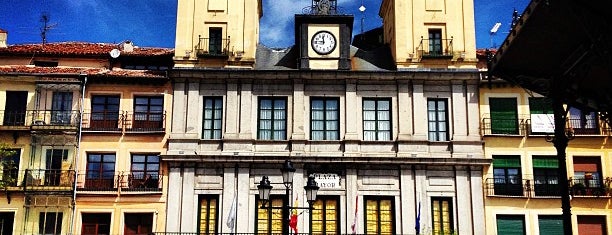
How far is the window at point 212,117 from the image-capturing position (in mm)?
28109

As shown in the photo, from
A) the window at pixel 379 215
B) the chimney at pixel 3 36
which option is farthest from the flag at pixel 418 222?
the chimney at pixel 3 36

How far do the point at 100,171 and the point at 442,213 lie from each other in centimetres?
1399

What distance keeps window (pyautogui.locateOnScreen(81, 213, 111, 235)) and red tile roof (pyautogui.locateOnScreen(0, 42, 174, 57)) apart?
698cm

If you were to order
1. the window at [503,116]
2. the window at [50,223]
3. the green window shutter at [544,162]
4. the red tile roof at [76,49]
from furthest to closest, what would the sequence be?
the red tile roof at [76,49]
the window at [503,116]
the green window shutter at [544,162]
the window at [50,223]

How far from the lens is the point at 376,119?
28.3 meters

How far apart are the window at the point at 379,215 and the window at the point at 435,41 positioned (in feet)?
21.8

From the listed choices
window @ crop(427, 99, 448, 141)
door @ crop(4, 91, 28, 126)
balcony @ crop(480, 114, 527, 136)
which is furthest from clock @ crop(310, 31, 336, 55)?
door @ crop(4, 91, 28, 126)

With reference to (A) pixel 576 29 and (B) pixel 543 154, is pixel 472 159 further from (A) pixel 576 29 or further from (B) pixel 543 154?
(A) pixel 576 29

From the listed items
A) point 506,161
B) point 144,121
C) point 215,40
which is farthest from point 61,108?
point 506,161

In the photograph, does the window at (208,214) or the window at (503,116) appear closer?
the window at (208,214)

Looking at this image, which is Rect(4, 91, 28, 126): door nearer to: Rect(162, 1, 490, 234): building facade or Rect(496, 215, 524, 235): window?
Rect(162, 1, 490, 234): building facade

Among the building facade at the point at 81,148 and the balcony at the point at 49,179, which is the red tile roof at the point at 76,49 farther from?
the balcony at the point at 49,179

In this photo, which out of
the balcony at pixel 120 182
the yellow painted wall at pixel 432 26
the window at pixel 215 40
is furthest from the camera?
the window at pixel 215 40

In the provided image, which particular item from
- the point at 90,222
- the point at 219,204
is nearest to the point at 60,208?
the point at 90,222
